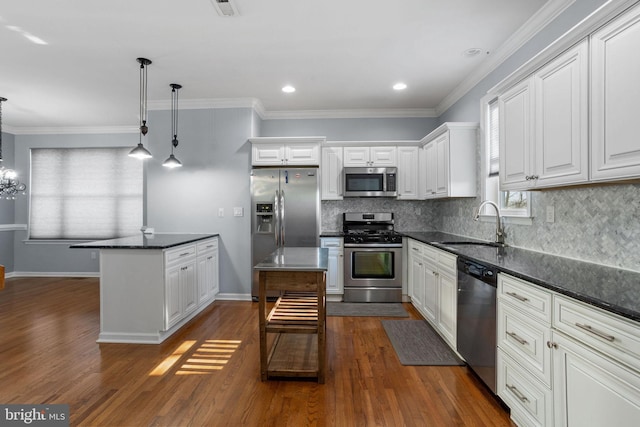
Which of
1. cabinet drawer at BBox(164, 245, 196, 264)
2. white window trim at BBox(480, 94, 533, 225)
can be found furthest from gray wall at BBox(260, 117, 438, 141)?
cabinet drawer at BBox(164, 245, 196, 264)

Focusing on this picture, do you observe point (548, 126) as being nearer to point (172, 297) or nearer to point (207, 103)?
point (172, 297)

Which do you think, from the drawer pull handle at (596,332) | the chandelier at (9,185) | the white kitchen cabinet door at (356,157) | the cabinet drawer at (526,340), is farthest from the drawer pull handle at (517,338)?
the chandelier at (9,185)

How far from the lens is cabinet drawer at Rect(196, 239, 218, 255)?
3.86m

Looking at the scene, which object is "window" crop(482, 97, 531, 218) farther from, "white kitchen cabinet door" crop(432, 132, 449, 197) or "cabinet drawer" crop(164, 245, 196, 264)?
"cabinet drawer" crop(164, 245, 196, 264)

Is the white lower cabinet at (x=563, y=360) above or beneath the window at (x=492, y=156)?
beneath

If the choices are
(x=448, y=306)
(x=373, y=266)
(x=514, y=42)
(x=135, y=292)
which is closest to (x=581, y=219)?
(x=448, y=306)

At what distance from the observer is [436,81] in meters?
3.86

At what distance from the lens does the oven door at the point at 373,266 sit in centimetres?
421

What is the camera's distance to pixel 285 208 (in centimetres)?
435

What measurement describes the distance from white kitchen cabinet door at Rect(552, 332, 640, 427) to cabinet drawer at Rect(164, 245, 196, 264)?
3.07m

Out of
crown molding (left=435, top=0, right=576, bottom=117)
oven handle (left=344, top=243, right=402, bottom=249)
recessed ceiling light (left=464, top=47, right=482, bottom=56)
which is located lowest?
oven handle (left=344, top=243, right=402, bottom=249)

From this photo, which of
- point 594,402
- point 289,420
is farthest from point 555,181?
point 289,420

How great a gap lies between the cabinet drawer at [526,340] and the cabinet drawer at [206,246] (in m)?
3.23

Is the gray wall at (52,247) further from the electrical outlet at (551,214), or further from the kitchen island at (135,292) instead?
the electrical outlet at (551,214)
